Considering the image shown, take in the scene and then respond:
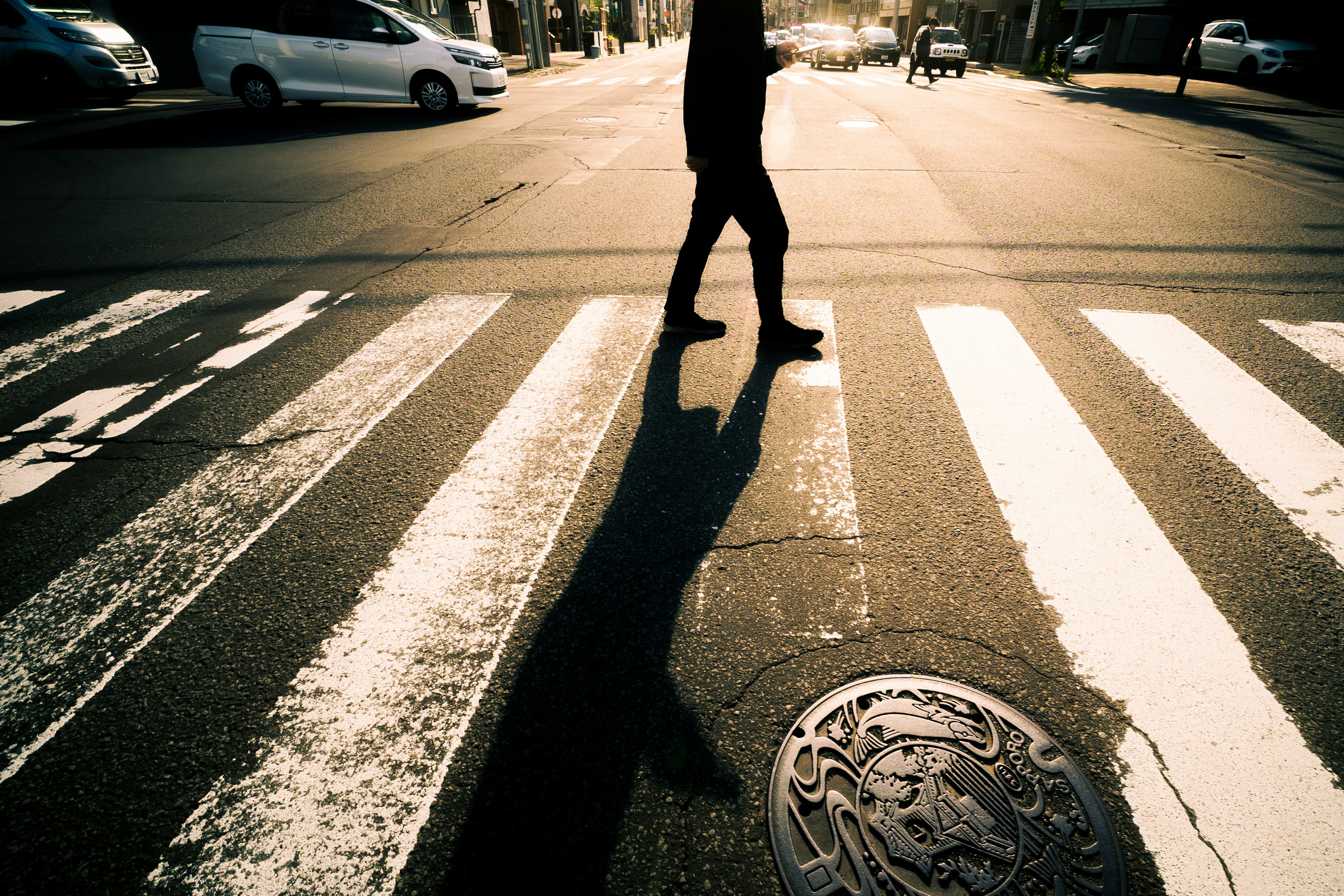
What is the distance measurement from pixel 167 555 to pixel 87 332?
112 inches

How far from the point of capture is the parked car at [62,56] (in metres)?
12.7

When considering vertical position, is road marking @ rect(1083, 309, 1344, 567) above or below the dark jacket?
below

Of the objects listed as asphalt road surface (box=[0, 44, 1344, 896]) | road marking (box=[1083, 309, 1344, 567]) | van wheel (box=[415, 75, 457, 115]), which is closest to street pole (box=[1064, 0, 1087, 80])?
van wheel (box=[415, 75, 457, 115])

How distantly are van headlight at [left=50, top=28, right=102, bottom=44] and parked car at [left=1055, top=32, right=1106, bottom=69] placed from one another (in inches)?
1265

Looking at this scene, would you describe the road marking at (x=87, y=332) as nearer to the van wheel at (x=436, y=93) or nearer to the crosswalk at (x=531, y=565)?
the crosswalk at (x=531, y=565)

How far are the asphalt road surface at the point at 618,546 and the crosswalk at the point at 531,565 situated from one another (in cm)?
1

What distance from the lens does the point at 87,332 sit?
4215 millimetres

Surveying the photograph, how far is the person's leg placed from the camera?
362cm

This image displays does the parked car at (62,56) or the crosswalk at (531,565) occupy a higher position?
the parked car at (62,56)

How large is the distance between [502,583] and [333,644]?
56 cm

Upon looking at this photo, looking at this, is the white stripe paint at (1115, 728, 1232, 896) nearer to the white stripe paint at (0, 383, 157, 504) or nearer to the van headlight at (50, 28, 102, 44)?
the white stripe paint at (0, 383, 157, 504)

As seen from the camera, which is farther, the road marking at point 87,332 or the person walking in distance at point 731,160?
the road marking at point 87,332

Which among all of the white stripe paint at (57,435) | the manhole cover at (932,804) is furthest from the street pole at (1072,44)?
the white stripe paint at (57,435)

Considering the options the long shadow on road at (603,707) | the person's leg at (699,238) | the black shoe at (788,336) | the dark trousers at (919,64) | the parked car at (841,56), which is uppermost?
the parked car at (841,56)
